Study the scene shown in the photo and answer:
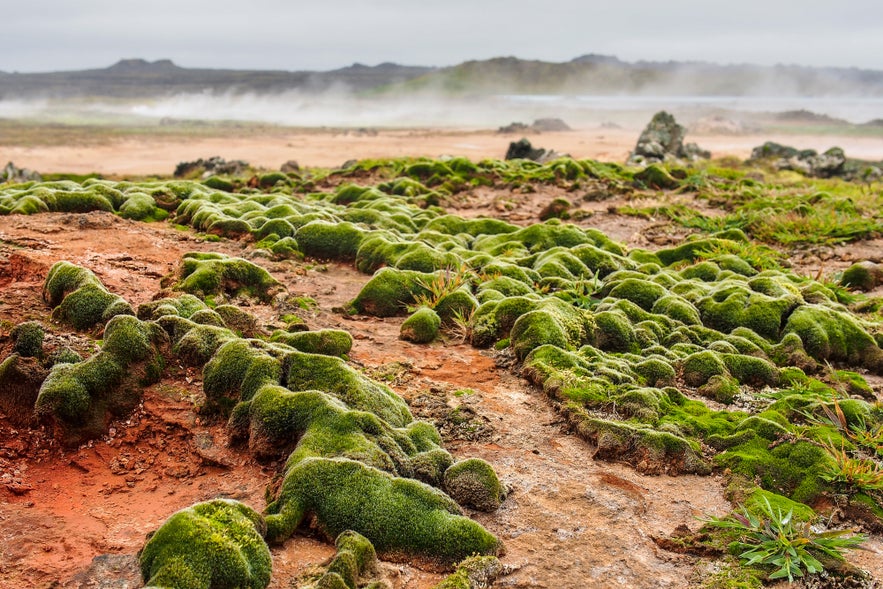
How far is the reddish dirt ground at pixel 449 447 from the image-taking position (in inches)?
223

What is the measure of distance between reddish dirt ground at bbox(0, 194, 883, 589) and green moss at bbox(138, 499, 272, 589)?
0.85 feet

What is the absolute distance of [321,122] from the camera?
10000 centimetres

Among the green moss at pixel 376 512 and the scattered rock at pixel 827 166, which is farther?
the scattered rock at pixel 827 166

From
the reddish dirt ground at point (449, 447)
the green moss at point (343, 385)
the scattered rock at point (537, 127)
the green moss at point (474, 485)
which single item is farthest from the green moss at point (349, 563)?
the scattered rock at point (537, 127)

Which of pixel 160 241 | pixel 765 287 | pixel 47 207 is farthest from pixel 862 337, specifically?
pixel 47 207

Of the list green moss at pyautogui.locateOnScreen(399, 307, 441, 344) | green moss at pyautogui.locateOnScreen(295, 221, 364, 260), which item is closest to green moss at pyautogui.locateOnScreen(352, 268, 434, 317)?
green moss at pyautogui.locateOnScreen(399, 307, 441, 344)

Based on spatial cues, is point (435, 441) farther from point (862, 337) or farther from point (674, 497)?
point (862, 337)

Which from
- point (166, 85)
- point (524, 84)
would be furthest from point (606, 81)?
point (166, 85)

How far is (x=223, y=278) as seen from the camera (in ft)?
35.5

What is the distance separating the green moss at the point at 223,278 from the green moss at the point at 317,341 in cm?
195

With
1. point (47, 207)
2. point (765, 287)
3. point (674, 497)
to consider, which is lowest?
point (674, 497)

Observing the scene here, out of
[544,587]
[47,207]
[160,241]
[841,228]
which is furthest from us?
[841,228]

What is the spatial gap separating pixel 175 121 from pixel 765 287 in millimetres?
94698

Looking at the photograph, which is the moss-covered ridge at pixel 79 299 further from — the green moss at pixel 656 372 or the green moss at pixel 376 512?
the green moss at pixel 656 372
